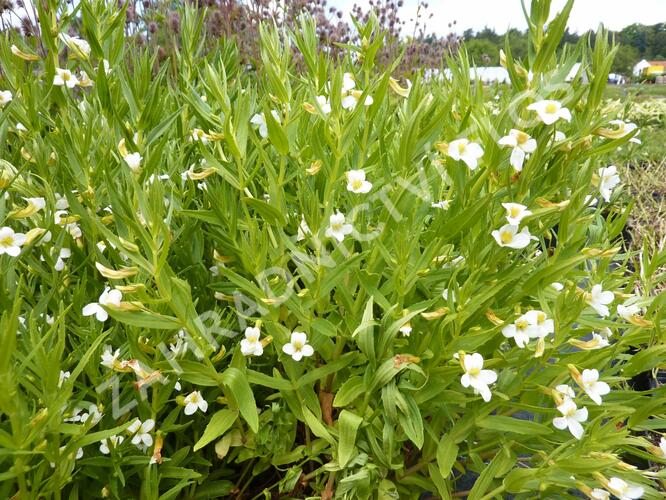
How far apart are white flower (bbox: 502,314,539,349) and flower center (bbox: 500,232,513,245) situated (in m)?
0.17

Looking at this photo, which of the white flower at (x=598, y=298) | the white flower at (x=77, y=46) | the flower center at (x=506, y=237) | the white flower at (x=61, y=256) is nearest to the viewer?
the flower center at (x=506, y=237)

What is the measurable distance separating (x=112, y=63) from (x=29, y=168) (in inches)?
15.8

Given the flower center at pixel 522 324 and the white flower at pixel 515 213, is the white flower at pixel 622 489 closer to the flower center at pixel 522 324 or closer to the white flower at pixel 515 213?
the flower center at pixel 522 324

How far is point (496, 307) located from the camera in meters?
1.35

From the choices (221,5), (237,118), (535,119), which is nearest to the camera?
(535,119)

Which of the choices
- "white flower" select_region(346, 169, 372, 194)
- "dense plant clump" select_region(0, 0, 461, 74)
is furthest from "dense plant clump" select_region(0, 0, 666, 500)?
"dense plant clump" select_region(0, 0, 461, 74)

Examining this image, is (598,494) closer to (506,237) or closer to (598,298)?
(598,298)

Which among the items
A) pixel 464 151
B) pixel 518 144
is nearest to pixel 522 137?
pixel 518 144

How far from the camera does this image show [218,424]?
1.21 m

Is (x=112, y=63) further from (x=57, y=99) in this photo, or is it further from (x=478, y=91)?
(x=478, y=91)

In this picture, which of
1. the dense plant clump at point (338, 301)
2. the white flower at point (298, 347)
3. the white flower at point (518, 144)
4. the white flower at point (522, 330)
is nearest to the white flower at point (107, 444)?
the dense plant clump at point (338, 301)

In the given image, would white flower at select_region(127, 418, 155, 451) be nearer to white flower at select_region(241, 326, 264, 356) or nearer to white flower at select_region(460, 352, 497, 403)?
white flower at select_region(241, 326, 264, 356)

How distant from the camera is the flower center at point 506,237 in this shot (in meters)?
1.12

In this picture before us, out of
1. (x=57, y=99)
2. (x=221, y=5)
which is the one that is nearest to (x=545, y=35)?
(x=57, y=99)
